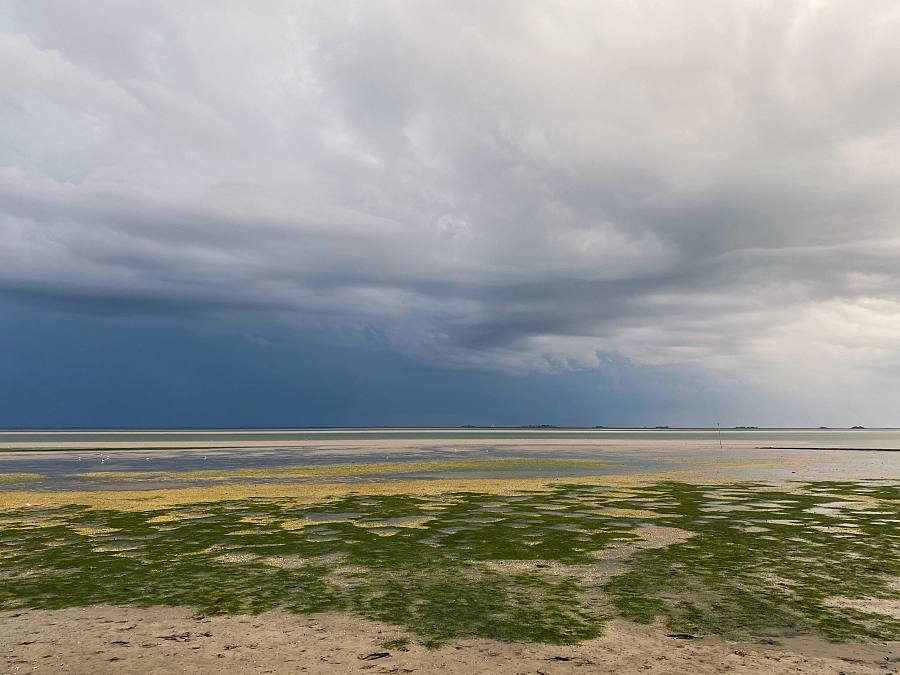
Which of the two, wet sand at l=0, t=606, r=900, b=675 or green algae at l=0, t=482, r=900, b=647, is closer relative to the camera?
wet sand at l=0, t=606, r=900, b=675

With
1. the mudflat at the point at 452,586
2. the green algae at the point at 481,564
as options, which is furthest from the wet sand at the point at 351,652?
the green algae at the point at 481,564

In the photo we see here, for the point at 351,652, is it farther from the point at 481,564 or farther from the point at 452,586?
the point at 481,564

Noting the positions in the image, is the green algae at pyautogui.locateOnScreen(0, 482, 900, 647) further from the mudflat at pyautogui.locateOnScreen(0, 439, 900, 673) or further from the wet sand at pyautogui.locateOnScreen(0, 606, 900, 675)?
the wet sand at pyautogui.locateOnScreen(0, 606, 900, 675)

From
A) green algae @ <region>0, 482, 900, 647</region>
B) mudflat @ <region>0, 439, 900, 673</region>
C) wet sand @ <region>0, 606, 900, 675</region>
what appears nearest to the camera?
wet sand @ <region>0, 606, 900, 675</region>

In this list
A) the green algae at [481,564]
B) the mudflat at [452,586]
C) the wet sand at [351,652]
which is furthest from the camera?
the green algae at [481,564]

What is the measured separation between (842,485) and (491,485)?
2441cm

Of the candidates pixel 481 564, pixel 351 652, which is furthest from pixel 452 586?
pixel 351 652

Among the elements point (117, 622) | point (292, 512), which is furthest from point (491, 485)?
point (117, 622)

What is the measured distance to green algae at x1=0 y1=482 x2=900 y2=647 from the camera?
1334 centimetres

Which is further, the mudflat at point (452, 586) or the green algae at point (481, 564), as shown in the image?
the green algae at point (481, 564)

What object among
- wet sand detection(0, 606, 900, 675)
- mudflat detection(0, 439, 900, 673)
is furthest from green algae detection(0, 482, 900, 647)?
wet sand detection(0, 606, 900, 675)

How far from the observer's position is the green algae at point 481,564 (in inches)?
525

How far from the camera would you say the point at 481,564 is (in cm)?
1802

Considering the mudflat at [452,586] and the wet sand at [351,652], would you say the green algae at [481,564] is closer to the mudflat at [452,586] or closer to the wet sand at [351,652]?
the mudflat at [452,586]
